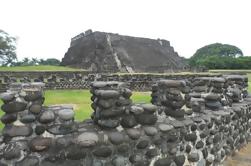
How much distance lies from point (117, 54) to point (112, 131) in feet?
100

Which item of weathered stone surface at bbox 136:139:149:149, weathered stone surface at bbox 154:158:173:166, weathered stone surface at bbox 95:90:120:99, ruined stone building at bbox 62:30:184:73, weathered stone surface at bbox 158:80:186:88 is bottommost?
weathered stone surface at bbox 154:158:173:166

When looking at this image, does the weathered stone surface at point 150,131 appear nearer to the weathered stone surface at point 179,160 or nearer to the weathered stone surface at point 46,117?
the weathered stone surface at point 179,160

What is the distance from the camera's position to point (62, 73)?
23.1 metres

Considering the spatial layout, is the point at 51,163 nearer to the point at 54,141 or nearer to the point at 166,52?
the point at 54,141

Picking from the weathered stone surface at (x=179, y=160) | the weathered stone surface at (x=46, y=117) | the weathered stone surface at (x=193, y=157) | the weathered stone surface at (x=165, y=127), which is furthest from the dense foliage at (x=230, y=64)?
the weathered stone surface at (x=46, y=117)

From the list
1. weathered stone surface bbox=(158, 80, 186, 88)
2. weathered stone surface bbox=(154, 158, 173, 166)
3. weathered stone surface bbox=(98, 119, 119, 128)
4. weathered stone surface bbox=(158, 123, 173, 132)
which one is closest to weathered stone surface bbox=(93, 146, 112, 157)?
weathered stone surface bbox=(98, 119, 119, 128)

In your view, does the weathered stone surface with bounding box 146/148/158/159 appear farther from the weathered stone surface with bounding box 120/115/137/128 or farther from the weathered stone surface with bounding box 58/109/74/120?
the weathered stone surface with bounding box 58/109/74/120

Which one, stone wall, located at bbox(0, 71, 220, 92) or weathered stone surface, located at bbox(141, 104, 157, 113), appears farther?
stone wall, located at bbox(0, 71, 220, 92)

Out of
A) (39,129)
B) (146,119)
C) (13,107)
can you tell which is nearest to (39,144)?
(39,129)

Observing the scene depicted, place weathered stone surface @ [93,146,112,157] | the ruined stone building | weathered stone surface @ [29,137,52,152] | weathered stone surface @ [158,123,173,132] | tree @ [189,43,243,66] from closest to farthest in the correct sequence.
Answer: weathered stone surface @ [29,137,52,152], weathered stone surface @ [93,146,112,157], weathered stone surface @ [158,123,173,132], the ruined stone building, tree @ [189,43,243,66]

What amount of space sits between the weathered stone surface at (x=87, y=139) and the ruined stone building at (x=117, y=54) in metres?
26.4

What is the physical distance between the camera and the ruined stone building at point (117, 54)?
34.7 metres

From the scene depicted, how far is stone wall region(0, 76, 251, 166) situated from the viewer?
4.31 m

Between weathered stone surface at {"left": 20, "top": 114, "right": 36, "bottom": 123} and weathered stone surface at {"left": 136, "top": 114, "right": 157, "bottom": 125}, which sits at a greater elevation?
weathered stone surface at {"left": 20, "top": 114, "right": 36, "bottom": 123}
